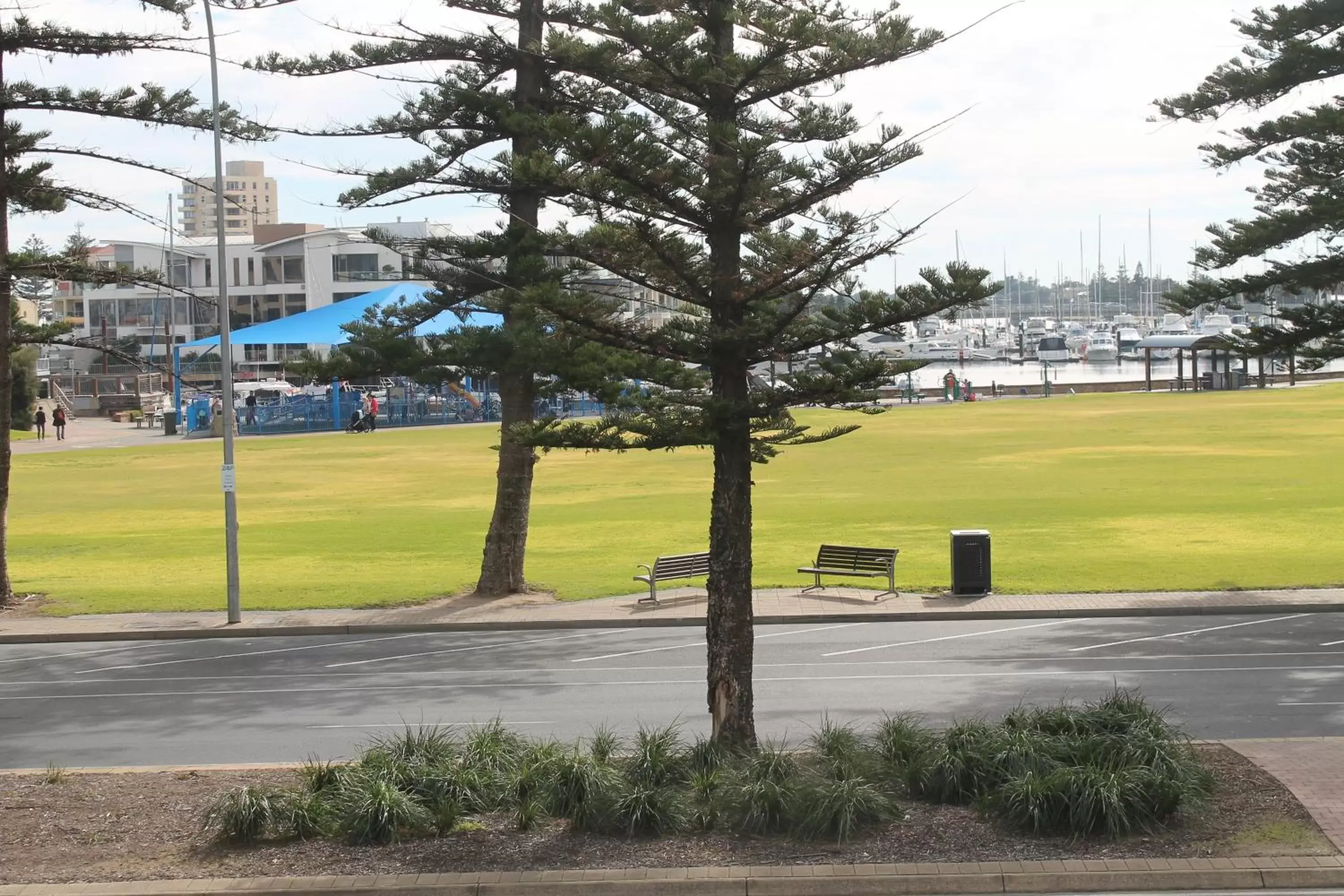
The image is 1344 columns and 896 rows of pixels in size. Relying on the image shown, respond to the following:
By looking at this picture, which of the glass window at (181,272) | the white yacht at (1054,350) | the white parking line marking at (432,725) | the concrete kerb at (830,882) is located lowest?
the white parking line marking at (432,725)

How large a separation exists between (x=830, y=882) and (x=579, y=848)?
171 cm

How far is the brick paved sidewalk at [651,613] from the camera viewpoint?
69.8 feet

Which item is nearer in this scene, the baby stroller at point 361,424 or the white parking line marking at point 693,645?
the white parking line marking at point 693,645

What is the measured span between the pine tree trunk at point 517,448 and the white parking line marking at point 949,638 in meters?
6.51

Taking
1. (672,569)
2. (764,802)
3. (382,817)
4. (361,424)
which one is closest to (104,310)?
(361,424)

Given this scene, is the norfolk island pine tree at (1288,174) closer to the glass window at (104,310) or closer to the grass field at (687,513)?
the grass field at (687,513)

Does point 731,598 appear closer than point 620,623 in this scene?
Yes

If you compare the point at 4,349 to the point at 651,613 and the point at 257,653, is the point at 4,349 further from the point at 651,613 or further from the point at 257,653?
the point at 651,613

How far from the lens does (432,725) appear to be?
1495 centimetres

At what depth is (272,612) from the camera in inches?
926

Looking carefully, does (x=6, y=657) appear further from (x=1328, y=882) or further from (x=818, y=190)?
(x=1328, y=882)

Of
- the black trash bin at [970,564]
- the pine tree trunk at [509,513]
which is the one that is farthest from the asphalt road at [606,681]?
the pine tree trunk at [509,513]

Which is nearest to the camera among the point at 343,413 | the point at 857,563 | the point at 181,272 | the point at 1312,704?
the point at 1312,704

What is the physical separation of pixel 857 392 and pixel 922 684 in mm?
5943
